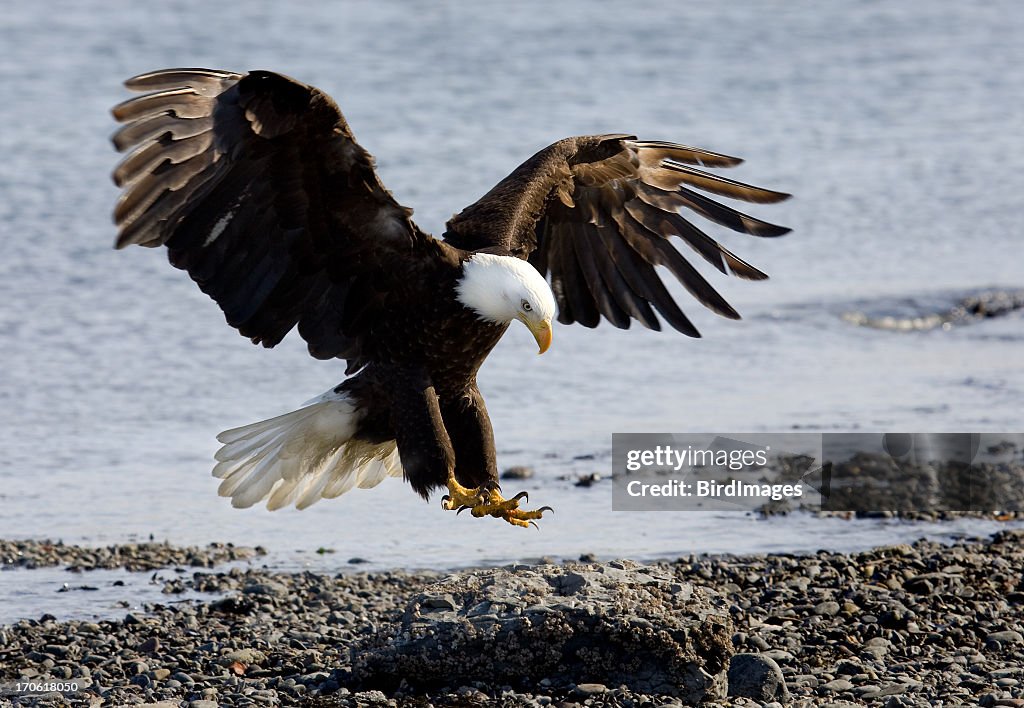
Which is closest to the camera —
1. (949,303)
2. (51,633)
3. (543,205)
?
(51,633)

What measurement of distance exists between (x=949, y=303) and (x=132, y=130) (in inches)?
261

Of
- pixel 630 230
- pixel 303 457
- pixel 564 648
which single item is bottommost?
pixel 564 648

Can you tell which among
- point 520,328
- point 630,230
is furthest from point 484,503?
point 520,328

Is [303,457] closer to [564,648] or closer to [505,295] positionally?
[505,295]

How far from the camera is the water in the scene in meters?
6.46

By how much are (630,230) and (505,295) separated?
1295 millimetres

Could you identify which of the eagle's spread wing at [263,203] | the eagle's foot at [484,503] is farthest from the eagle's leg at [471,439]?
the eagle's spread wing at [263,203]

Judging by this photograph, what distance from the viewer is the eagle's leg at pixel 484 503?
492 cm

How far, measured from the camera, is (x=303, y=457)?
18.4 feet

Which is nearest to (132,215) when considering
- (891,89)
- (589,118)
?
(589,118)

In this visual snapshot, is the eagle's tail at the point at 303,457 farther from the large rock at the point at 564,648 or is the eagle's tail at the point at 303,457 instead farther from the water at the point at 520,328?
the large rock at the point at 564,648

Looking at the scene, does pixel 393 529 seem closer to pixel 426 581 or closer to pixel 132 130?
pixel 426 581

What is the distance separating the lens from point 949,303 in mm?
9688

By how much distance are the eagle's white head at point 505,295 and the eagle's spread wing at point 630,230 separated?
94 cm
